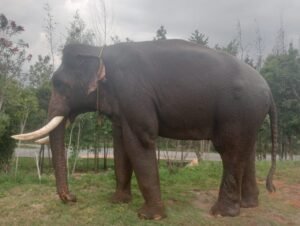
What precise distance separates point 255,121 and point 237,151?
0.40 meters

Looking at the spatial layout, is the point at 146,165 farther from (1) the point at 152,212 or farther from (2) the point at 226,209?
(2) the point at 226,209

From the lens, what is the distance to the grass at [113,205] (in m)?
4.84

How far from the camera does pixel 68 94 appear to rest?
4.97m

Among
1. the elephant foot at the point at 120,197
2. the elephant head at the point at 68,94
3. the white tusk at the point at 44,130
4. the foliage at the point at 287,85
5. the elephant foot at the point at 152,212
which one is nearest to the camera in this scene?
the white tusk at the point at 44,130

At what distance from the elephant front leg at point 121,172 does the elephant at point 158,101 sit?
1.81ft

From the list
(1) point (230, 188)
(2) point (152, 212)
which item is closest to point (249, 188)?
(1) point (230, 188)

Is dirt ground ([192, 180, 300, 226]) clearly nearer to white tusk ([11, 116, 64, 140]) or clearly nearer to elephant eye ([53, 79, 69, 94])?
white tusk ([11, 116, 64, 140])

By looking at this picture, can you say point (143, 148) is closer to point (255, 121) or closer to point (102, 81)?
point (102, 81)

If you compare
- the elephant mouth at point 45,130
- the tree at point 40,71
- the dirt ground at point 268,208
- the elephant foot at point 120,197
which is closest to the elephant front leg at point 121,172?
the elephant foot at point 120,197

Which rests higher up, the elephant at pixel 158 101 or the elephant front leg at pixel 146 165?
the elephant at pixel 158 101

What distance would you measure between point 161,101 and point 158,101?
0.11 ft

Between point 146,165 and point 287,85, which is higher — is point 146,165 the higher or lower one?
the lower one

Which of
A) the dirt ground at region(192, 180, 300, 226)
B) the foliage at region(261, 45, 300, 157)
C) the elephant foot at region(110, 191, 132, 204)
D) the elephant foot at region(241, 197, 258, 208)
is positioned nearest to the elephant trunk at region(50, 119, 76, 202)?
the elephant foot at region(110, 191, 132, 204)

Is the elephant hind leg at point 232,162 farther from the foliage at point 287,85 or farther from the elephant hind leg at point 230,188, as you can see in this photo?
the foliage at point 287,85
